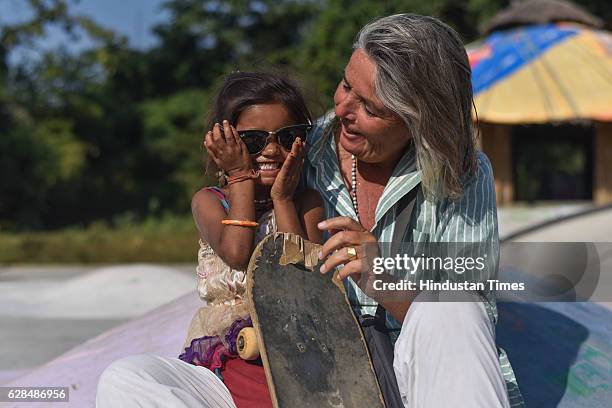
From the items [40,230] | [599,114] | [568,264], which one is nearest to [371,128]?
[568,264]

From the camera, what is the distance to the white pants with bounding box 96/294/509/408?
1.77m

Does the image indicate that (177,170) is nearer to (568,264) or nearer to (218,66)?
(218,66)

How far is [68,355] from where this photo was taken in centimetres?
349

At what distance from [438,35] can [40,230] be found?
54.7ft

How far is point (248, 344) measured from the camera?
2.03 metres

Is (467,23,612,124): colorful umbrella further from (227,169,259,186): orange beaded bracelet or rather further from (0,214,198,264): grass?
(227,169,259,186): orange beaded bracelet

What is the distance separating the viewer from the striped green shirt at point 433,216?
2164mm

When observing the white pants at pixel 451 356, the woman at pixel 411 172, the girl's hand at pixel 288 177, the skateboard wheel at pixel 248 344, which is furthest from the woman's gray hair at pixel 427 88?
the skateboard wheel at pixel 248 344

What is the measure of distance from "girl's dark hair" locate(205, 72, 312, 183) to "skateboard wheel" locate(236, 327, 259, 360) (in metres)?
0.64

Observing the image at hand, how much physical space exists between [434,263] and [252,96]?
0.73m

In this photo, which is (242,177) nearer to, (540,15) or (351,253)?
(351,253)

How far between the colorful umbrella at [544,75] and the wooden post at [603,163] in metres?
0.92

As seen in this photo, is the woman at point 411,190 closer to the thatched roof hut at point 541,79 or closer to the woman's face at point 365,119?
the woman's face at point 365,119

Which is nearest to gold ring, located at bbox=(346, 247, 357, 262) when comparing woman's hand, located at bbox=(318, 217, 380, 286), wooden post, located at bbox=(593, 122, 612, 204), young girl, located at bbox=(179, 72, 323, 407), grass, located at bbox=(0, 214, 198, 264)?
woman's hand, located at bbox=(318, 217, 380, 286)
